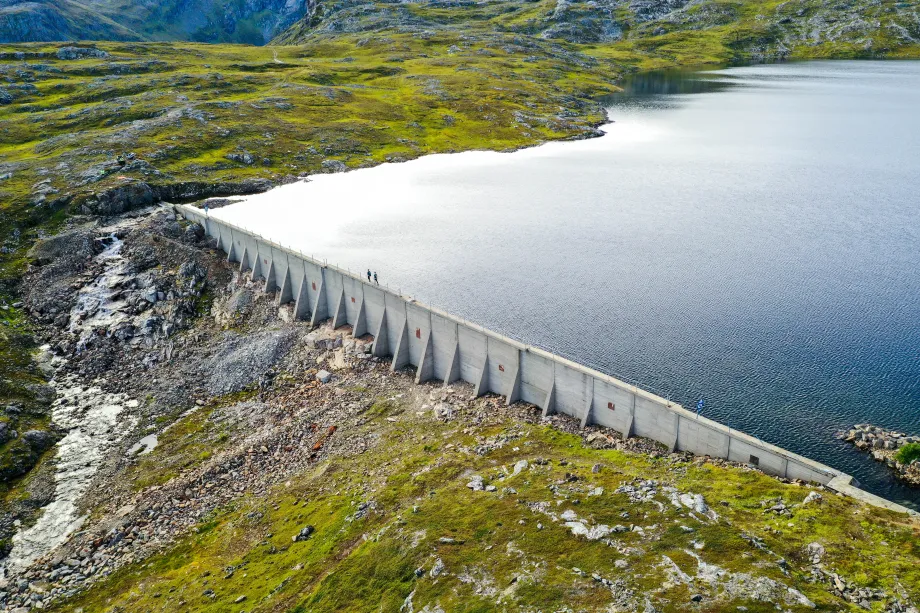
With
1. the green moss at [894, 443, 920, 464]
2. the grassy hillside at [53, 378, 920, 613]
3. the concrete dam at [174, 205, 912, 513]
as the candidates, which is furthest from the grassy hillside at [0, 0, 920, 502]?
the green moss at [894, 443, 920, 464]

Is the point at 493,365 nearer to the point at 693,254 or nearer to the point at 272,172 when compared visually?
the point at 693,254

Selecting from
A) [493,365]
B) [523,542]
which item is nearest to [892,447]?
[523,542]

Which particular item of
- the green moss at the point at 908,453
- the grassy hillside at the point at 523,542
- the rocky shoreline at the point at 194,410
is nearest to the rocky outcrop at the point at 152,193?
the rocky shoreline at the point at 194,410

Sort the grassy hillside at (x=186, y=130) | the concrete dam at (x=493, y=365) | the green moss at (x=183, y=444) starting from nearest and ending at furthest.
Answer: the concrete dam at (x=493, y=365) → the green moss at (x=183, y=444) → the grassy hillside at (x=186, y=130)

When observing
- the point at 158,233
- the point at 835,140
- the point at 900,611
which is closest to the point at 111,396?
the point at 158,233

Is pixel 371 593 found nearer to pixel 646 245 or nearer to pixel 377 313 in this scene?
pixel 377 313

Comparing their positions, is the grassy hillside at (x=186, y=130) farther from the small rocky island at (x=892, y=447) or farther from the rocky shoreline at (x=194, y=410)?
the small rocky island at (x=892, y=447)
